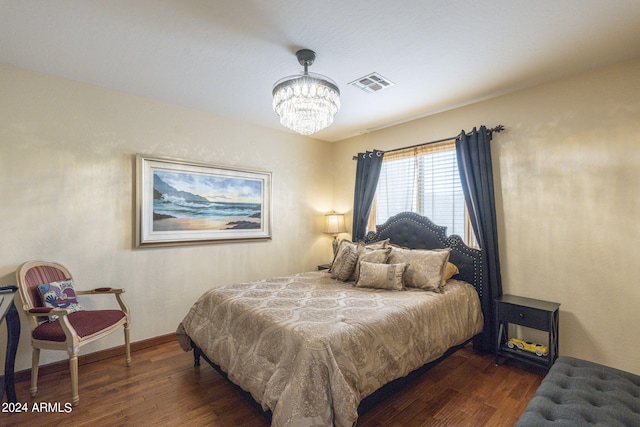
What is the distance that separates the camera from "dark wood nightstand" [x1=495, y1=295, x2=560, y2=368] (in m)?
2.50

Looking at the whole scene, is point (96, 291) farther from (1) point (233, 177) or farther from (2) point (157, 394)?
(1) point (233, 177)

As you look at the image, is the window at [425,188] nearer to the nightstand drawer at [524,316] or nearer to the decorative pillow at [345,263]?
the nightstand drawer at [524,316]

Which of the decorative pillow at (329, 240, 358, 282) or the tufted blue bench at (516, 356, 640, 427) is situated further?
the decorative pillow at (329, 240, 358, 282)

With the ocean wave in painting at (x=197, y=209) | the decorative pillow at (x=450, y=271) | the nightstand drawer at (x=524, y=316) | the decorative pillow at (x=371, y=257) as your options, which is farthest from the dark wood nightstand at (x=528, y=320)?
the ocean wave in painting at (x=197, y=209)

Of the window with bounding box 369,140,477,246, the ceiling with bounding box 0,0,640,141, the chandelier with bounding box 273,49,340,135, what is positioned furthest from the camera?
the window with bounding box 369,140,477,246

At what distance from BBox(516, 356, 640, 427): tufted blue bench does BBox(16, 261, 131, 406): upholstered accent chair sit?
9.52ft

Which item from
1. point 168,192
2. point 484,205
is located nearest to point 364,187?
point 484,205

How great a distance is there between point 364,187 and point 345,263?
Result: 61.1 inches

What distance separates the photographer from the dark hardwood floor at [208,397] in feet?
6.73

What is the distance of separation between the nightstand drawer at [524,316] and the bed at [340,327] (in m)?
0.26

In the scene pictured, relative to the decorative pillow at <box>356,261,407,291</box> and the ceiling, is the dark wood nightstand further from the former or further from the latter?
the ceiling

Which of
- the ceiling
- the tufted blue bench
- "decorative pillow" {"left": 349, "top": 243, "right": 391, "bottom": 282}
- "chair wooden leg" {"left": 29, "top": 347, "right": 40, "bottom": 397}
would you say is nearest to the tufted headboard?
"decorative pillow" {"left": 349, "top": 243, "right": 391, "bottom": 282}

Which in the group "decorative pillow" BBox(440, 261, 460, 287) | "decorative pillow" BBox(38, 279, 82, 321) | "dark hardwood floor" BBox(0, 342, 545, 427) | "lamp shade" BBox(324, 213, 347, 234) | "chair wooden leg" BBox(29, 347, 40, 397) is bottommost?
"dark hardwood floor" BBox(0, 342, 545, 427)

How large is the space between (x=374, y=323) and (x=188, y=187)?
8.73 feet
